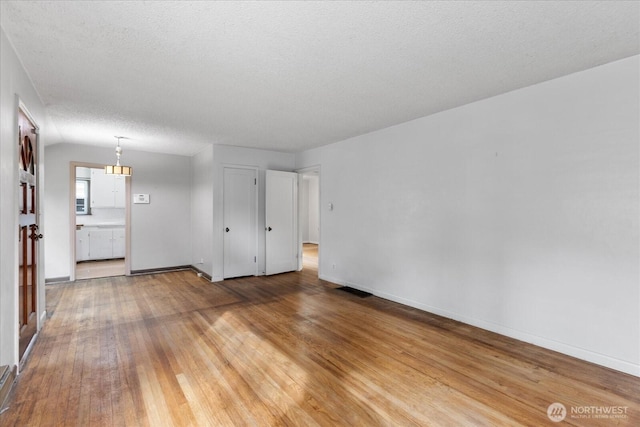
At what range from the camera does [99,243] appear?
7.53 m

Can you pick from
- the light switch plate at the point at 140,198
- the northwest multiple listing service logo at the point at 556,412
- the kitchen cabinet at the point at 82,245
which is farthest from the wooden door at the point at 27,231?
the kitchen cabinet at the point at 82,245

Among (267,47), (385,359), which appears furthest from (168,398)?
(267,47)

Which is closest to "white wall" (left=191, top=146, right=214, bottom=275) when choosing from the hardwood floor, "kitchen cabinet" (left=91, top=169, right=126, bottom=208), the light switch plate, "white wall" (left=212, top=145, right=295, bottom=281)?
"white wall" (left=212, top=145, right=295, bottom=281)

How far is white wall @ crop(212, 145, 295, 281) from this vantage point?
5.68 meters

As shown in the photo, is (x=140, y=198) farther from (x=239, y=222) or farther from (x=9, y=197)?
(x=9, y=197)

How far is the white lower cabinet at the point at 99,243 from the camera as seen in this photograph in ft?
24.1

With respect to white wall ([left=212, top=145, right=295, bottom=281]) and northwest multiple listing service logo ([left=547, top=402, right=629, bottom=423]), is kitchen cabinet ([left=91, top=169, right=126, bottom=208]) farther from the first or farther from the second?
northwest multiple listing service logo ([left=547, top=402, right=629, bottom=423])

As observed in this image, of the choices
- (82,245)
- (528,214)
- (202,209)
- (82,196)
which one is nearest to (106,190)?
(82,196)

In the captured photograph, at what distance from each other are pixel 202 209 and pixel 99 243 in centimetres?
349

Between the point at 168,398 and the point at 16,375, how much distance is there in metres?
1.37

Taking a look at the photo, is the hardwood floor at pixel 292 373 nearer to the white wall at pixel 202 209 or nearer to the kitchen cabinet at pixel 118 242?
the white wall at pixel 202 209

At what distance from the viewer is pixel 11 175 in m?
2.29

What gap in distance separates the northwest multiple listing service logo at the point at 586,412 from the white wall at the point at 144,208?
6715 mm

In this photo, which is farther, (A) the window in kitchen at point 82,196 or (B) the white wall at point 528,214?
(A) the window in kitchen at point 82,196
